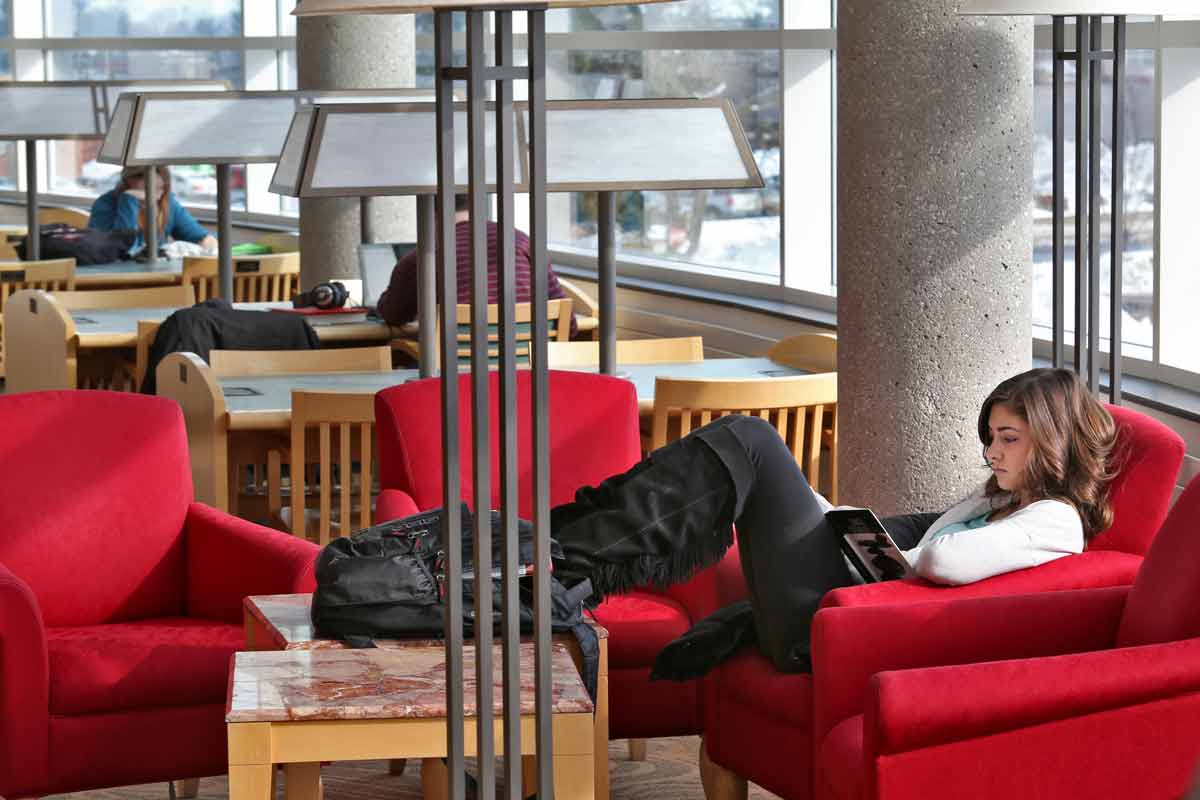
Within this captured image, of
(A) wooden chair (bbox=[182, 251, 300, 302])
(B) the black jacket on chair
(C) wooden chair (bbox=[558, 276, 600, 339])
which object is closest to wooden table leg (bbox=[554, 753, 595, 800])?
(B) the black jacket on chair

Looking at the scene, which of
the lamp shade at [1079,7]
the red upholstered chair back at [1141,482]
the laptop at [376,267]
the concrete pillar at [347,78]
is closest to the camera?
the red upholstered chair back at [1141,482]

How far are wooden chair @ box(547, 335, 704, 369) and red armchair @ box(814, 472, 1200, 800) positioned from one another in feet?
9.13

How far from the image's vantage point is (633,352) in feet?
18.4

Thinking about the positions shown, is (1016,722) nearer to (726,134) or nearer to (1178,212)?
(726,134)

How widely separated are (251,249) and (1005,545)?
683cm

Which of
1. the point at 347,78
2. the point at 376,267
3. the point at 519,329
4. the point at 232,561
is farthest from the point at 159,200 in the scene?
the point at 232,561

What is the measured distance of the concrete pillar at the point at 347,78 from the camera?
8.54 metres

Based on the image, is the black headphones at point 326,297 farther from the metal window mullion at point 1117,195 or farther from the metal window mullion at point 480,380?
the metal window mullion at point 480,380

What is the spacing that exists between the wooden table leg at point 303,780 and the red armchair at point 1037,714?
0.75 meters

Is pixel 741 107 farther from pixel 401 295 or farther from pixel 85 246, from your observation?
pixel 85 246

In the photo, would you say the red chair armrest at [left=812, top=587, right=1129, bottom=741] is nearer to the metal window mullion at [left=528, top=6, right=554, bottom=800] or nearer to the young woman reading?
the young woman reading

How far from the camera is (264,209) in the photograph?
12.2m

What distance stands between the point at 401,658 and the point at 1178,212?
3.16 m

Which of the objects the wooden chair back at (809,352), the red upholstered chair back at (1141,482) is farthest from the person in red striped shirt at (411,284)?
the red upholstered chair back at (1141,482)
